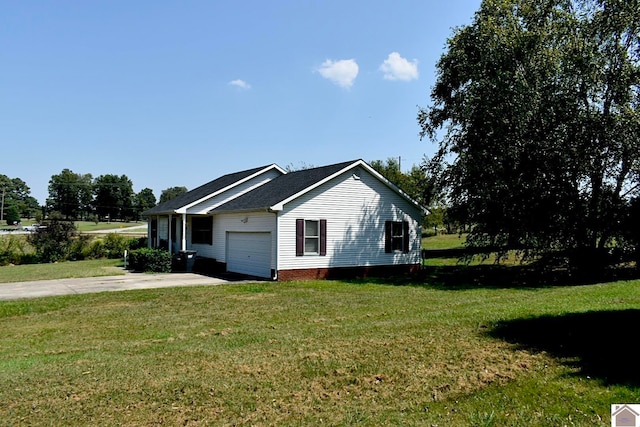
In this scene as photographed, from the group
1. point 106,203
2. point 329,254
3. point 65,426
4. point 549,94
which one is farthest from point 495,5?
point 106,203

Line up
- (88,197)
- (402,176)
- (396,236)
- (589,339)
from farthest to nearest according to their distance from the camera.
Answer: (88,197)
(402,176)
(396,236)
(589,339)

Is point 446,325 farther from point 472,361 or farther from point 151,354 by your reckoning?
point 151,354

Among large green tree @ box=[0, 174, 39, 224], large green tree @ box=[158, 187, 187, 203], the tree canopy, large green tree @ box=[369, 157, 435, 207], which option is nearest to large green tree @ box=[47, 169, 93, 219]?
the tree canopy

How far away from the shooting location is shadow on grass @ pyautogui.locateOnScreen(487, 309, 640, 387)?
17.8ft

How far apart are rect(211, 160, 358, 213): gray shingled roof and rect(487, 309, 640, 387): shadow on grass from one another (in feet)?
35.0

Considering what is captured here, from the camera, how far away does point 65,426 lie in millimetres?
4160

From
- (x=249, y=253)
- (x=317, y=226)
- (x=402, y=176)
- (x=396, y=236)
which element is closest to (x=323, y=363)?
(x=317, y=226)

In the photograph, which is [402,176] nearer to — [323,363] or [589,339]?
[589,339]

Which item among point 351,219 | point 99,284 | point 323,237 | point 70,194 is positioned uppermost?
point 70,194

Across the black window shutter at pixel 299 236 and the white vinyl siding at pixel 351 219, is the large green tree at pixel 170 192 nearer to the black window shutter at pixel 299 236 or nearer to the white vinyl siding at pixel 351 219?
the white vinyl siding at pixel 351 219

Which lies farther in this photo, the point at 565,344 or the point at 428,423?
the point at 565,344

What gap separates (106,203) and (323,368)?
358 ft

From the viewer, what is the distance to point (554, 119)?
54.6ft

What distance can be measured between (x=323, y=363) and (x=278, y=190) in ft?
45.5
